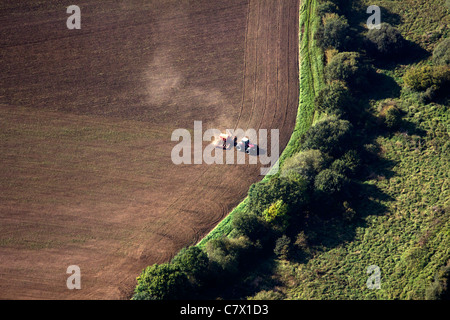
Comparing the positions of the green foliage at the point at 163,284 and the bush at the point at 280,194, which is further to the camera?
the bush at the point at 280,194

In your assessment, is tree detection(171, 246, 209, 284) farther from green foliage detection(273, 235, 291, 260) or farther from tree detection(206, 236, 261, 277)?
green foliage detection(273, 235, 291, 260)

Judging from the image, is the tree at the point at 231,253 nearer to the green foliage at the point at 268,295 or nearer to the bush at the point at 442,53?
the green foliage at the point at 268,295

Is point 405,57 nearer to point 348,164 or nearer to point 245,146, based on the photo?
point 348,164

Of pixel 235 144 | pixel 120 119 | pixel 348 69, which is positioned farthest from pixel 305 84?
pixel 120 119

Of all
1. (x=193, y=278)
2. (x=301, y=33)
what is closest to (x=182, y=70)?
(x=301, y=33)

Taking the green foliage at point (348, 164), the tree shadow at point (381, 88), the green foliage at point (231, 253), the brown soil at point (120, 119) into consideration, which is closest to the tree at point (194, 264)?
the green foliage at point (231, 253)

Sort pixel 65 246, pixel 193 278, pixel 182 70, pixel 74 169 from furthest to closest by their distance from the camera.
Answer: pixel 182 70 → pixel 74 169 → pixel 65 246 → pixel 193 278

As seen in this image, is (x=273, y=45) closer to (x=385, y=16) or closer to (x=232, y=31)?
(x=232, y=31)
